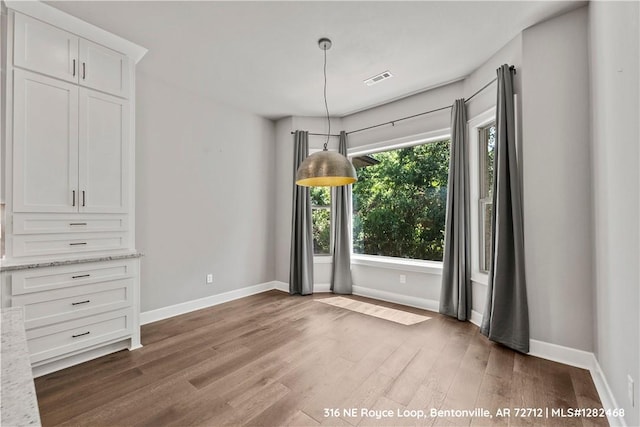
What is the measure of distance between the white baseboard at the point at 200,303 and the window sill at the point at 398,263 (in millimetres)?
1612

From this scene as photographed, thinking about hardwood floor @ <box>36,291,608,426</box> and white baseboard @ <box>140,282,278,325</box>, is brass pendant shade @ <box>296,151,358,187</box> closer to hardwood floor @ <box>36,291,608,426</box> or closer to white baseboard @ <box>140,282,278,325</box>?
hardwood floor @ <box>36,291,608,426</box>

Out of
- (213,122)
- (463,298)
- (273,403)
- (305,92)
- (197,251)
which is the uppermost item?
(305,92)

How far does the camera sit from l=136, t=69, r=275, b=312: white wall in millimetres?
3506

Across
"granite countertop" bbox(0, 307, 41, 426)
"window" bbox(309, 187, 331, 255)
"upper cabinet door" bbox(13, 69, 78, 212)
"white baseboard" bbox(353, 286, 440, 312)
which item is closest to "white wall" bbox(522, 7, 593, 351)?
"white baseboard" bbox(353, 286, 440, 312)

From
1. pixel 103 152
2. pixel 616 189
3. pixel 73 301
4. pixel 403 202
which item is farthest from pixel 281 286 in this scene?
pixel 616 189

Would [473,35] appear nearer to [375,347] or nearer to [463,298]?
[463,298]

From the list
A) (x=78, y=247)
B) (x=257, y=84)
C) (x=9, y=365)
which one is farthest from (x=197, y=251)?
(x=9, y=365)

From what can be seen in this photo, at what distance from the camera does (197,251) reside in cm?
401

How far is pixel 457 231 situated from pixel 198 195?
342 centimetres

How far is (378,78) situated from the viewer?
3527 mm

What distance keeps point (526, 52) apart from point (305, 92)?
96.2 inches

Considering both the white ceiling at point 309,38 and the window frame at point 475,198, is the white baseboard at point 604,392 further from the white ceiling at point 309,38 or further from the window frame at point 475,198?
the white ceiling at point 309,38

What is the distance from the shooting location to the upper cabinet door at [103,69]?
260 centimetres

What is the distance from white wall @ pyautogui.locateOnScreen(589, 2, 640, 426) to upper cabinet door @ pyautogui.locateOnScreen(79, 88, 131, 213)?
149 inches
